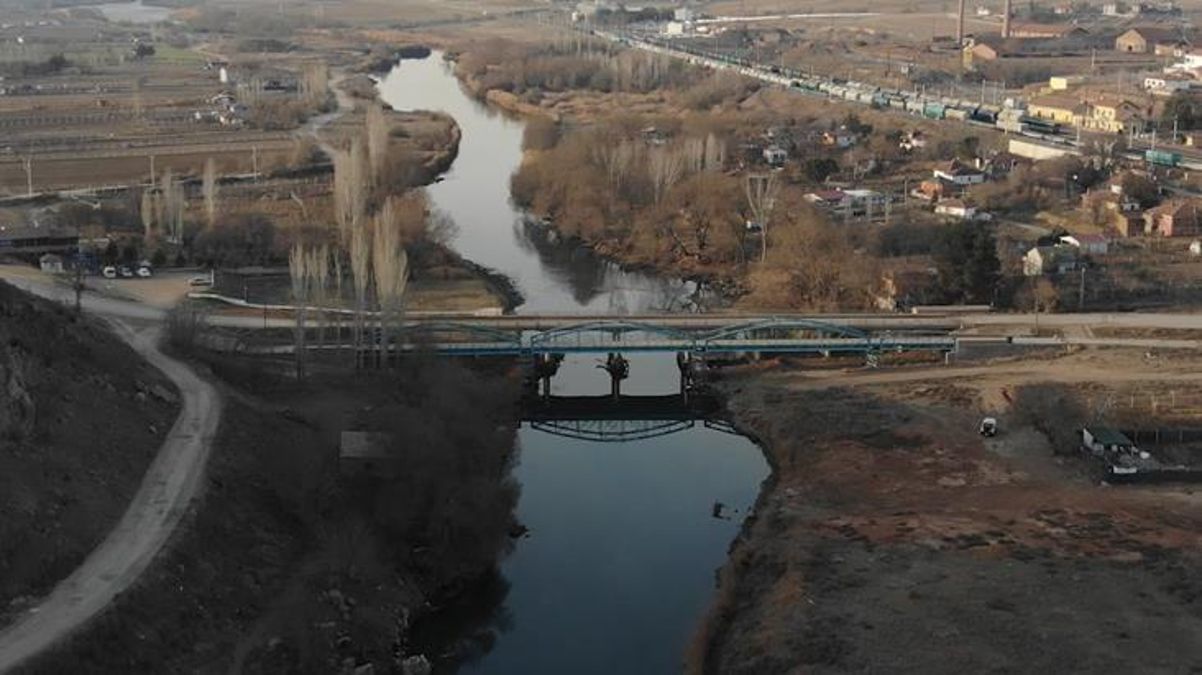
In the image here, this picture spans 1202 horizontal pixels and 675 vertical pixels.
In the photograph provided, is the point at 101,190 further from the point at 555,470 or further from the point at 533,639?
the point at 533,639

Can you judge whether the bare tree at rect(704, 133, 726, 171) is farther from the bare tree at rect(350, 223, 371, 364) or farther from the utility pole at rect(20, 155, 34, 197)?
the utility pole at rect(20, 155, 34, 197)

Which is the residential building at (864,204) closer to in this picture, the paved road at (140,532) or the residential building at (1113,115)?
the residential building at (1113,115)

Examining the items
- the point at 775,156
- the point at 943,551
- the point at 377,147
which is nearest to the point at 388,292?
the point at 943,551

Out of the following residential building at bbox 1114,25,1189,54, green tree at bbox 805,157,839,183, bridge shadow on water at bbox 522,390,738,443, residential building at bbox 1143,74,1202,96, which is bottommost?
bridge shadow on water at bbox 522,390,738,443

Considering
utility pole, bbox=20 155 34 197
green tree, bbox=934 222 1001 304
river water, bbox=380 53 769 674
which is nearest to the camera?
river water, bbox=380 53 769 674

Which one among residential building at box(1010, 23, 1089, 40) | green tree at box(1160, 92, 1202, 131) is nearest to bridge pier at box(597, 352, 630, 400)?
green tree at box(1160, 92, 1202, 131)

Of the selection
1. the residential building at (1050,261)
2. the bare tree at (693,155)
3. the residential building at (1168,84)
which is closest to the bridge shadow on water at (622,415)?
the residential building at (1050,261)
